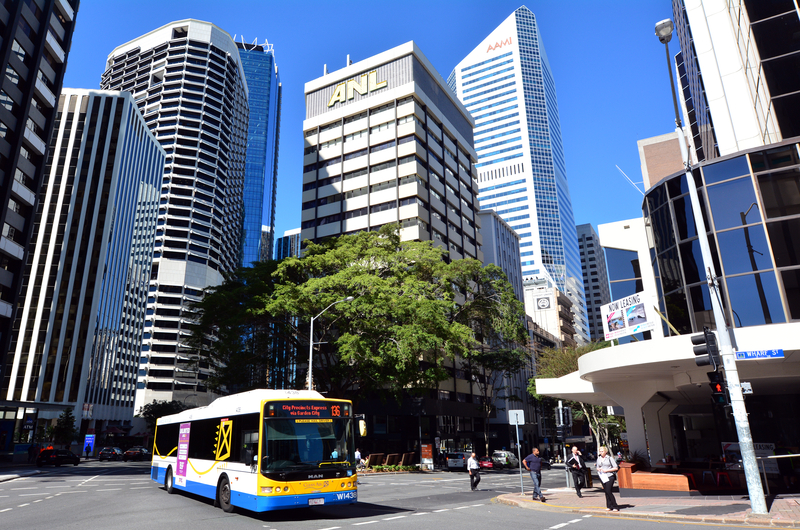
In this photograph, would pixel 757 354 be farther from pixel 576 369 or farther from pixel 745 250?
pixel 576 369

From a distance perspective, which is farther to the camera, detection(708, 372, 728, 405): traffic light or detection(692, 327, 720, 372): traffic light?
detection(692, 327, 720, 372): traffic light

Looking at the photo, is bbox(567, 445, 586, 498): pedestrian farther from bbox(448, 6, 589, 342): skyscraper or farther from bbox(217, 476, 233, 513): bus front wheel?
bbox(448, 6, 589, 342): skyscraper

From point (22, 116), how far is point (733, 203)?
163ft

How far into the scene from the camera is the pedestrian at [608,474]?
47.3ft

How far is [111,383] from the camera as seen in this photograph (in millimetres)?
101188

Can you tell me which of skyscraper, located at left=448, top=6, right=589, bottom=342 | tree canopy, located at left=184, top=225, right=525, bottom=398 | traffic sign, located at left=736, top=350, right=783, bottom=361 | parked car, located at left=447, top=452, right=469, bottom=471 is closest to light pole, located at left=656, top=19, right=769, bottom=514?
traffic sign, located at left=736, top=350, right=783, bottom=361

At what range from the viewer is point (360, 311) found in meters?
35.4

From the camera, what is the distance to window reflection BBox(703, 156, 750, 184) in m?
Answer: 19.5

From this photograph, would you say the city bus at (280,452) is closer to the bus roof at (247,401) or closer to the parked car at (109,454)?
the bus roof at (247,401)

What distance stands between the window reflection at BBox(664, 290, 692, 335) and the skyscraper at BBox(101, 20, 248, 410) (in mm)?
107970

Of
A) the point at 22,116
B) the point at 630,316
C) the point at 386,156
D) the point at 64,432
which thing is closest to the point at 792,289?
the point at 630,316

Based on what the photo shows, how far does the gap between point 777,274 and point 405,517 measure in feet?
48.4

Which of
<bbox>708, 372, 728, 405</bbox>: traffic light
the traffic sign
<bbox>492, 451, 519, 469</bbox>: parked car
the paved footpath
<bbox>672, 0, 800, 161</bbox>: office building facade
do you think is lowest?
<bbox>492, 451, 519, 469</bbox>: parked car

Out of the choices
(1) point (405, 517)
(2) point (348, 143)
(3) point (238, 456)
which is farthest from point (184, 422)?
(2) point (348, 143)
